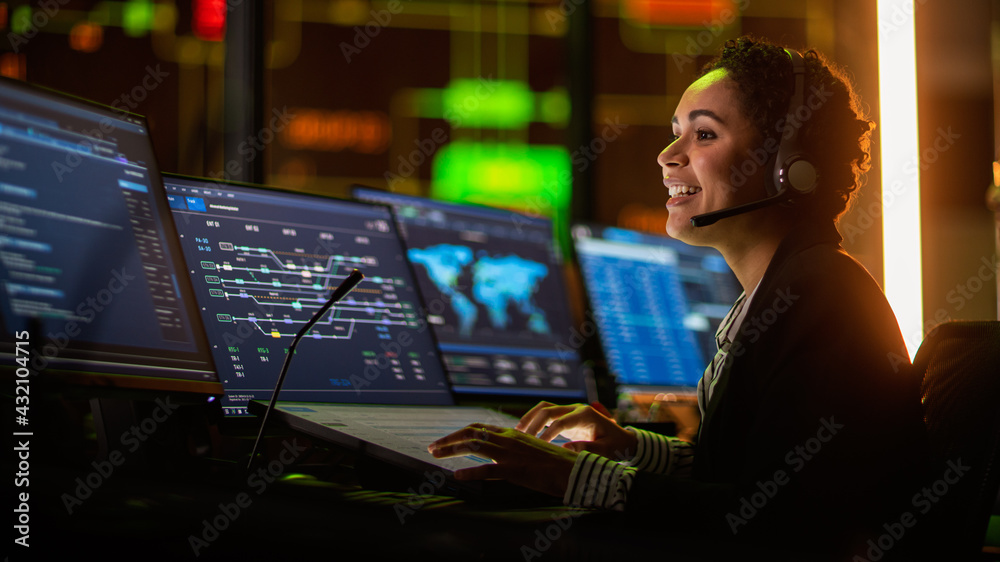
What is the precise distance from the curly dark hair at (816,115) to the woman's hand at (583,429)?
435 millimetres

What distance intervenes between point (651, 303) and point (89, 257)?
1401 millimetres

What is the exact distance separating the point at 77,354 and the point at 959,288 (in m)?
3.19

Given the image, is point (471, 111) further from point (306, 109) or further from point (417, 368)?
point (417, 368)

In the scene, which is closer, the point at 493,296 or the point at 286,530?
the point at 286,530

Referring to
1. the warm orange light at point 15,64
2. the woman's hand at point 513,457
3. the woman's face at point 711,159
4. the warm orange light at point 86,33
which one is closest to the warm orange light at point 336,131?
the warm orange light at point 86,33

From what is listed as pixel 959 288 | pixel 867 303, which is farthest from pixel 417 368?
pixel 959 288

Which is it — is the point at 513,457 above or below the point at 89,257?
below

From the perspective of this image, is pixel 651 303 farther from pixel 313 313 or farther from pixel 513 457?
pixel 513 457

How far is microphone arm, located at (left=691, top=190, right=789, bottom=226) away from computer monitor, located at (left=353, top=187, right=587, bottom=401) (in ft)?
1.71

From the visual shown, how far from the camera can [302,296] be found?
4.17ft

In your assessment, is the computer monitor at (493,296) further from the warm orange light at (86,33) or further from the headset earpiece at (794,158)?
the warm orange light at (86,33)

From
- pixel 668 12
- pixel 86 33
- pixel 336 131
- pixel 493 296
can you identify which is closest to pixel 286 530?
pixel 493 296

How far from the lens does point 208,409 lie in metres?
1.11

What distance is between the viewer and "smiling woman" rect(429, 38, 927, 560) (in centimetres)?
93
